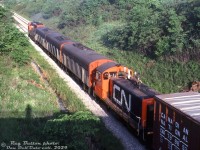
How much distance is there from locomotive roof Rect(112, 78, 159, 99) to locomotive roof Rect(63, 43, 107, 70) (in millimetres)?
4520

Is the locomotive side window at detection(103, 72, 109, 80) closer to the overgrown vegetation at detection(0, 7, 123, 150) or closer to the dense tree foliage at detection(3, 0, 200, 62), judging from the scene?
the overgrown vegetation at detection(0, 7, 123, 150)

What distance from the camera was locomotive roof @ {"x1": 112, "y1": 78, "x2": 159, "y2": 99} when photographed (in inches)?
651

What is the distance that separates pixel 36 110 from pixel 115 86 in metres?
5.15

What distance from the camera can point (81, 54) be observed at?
25641 mm

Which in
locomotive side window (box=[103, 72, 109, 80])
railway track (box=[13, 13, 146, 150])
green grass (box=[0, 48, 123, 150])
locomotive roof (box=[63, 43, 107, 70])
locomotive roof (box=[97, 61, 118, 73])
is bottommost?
railway track (box=[13, 13, 146, 150])

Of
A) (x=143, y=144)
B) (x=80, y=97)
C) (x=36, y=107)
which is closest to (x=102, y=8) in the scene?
(x=80, y=97)

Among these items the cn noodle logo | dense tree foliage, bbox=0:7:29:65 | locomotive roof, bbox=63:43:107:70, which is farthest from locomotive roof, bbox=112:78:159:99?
dense tree foliage, bbox=0:7:29:65

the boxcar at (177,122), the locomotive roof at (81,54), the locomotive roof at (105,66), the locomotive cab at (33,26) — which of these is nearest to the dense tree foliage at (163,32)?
the locomotive roof at (81,54)

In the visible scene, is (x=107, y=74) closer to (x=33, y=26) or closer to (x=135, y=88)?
(x=135, y=88)

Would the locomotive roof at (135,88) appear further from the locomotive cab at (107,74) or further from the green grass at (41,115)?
the green grass at (41,115)

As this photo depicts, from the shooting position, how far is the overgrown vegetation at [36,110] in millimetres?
13219

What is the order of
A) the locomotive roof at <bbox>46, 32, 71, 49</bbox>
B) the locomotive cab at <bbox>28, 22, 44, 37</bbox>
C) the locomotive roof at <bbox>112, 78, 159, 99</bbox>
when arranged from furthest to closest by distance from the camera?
the locomotive cab at <bbox>28, 22, 44, 37</bbox> < the locomotive roof at <bbox>46, 32, 71, 49</bbox> < the locomotive roof at <bbox>112, 78, 159, 99</bbox>

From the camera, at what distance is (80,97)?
2412cm

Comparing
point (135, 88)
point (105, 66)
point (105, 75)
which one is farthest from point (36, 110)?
point (135, 88)
